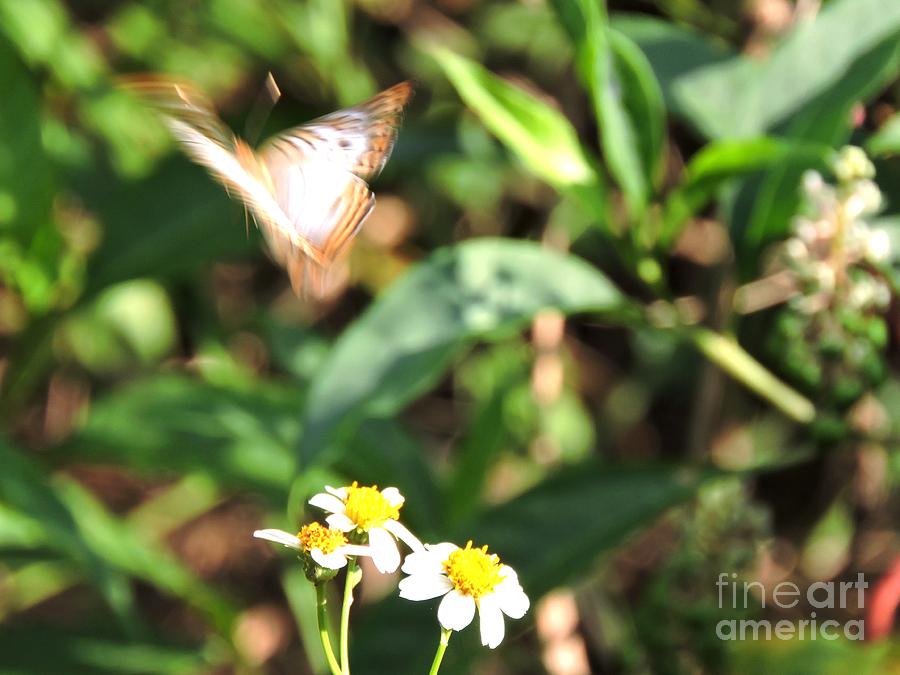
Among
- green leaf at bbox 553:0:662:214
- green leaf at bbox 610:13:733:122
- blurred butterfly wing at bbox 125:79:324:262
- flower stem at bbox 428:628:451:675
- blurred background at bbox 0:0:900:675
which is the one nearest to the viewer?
flower stem at bbox 428:628:451:675

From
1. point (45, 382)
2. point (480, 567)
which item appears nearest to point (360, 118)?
point (480, 567)

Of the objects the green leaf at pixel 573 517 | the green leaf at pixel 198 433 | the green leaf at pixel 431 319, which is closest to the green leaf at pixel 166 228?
the green leaf at pixel 198 433

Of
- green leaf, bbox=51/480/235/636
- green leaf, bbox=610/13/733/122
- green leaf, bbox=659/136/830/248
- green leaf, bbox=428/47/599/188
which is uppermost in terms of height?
green leaf, bbox=610/13/733/122

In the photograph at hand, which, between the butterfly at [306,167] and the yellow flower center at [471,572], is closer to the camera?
the yellow flower center at [471,572]

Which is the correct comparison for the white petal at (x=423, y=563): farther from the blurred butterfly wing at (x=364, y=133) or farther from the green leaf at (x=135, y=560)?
the green leaf at (x=135, y=560)

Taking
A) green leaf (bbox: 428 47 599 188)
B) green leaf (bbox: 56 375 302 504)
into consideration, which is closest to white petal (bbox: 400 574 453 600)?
A: green leaf (bbox: 428 47 599 188)

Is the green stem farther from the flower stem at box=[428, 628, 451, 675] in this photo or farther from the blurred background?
the flower stem at box=[428, 628, 451, 675]

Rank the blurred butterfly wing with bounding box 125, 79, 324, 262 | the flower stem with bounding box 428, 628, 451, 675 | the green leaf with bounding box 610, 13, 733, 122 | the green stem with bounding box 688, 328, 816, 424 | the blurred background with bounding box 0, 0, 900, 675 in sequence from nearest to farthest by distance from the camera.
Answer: the flower stem with bounding box 428, 628, 451, 675 → the blurred butterfly wing with bounding box 125, 79, 324, 262 → the blurred background with bounding box 0, 0, 900, 675 → the green stem with bounding box 688, 328, 816, 424 → the green leaf with bounding box 610, 13, 733, 122
